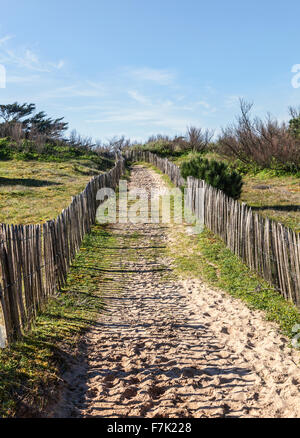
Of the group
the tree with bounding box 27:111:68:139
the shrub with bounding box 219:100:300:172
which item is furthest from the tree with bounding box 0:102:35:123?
the shrub with bounding box 219:100:300:172

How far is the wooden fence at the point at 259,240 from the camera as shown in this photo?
18.8 feet

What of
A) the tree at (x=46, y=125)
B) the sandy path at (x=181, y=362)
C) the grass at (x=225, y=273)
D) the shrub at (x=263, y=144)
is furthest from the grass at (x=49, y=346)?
the tree at (x=46, y=125)

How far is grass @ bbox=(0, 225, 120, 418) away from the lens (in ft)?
11.3

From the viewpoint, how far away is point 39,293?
17.4 ft

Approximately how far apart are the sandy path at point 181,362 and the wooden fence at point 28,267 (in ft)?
2.80

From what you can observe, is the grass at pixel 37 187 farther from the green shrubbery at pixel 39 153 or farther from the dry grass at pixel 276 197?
the dry grass at pixel 276 197

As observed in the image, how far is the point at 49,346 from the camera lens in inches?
173

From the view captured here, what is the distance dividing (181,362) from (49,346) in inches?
59.5

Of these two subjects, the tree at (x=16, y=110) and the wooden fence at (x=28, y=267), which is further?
the tree at (x=16, y=110)

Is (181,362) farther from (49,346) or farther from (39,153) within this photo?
(39,153)

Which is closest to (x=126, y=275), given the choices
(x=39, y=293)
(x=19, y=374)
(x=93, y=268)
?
(x=93, y=268)

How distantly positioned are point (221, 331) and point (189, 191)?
833 centimetres

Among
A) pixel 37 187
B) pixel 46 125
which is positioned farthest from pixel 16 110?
pixel 37 187

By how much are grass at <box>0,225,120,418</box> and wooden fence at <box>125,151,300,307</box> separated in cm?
263
